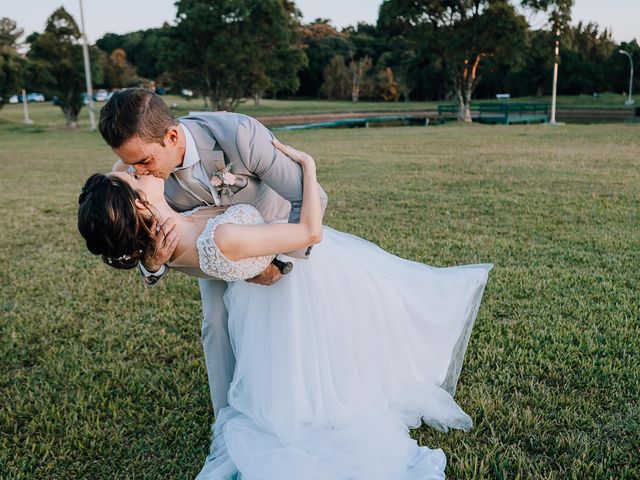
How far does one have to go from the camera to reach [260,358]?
298 centimetres

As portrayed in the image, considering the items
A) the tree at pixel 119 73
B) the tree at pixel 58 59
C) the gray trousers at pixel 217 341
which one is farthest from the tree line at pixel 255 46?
the gray trousers at pixel 217 341

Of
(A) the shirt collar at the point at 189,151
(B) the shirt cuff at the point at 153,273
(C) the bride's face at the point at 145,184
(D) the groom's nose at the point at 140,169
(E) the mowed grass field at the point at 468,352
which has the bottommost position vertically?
(E) the mowed grass field at the point at 468,352

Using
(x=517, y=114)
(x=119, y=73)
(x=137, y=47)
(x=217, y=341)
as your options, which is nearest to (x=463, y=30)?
(x=517, y=114)

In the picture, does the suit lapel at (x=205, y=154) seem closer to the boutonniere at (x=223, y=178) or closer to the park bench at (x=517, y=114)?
the boutonniere at (x=223, y=178)

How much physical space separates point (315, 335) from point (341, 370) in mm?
227

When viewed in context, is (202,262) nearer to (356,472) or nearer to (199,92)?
(356,472)

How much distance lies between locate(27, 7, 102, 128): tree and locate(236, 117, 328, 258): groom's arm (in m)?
29.0

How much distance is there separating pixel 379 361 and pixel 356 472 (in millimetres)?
652

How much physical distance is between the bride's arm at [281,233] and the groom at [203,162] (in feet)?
0.15

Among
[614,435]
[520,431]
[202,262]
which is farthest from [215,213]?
[614,435]

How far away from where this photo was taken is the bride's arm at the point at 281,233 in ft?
8.01

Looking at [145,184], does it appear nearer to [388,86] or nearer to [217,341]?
[217,341]

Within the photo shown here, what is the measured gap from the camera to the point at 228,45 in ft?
101

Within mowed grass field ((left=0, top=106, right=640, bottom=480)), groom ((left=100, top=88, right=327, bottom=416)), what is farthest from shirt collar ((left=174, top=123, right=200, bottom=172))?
mowed grass field ((left=0, top=106, right=640, bottom=480))
